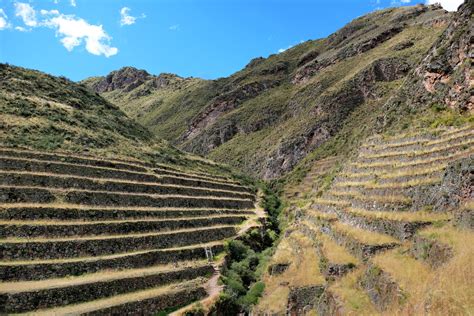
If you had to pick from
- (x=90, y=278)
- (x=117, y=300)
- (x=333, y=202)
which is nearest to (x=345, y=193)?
(x=333, y=202)

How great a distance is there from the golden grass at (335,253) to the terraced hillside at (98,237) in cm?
930

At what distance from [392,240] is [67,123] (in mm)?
40303

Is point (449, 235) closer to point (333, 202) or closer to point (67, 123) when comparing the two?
point (333, 202)

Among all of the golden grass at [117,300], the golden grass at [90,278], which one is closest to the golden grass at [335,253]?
the golden grass at [117,300]

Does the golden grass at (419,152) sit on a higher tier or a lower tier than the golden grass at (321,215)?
higher

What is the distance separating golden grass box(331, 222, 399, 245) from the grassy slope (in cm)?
2755

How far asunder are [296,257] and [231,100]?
8594 centimetres

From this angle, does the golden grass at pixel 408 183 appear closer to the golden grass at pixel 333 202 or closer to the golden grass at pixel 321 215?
the golden grass at pixel 333 202

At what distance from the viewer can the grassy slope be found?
41062mm

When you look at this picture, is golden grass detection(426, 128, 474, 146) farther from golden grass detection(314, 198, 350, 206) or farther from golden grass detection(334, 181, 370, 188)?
golden grass detection(314, 198, 350, 206)

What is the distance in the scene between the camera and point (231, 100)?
109 meters

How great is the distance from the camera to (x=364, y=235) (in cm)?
2123

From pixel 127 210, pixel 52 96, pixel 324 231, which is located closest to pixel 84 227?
pixel 127 210

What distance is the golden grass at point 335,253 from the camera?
2028cm
